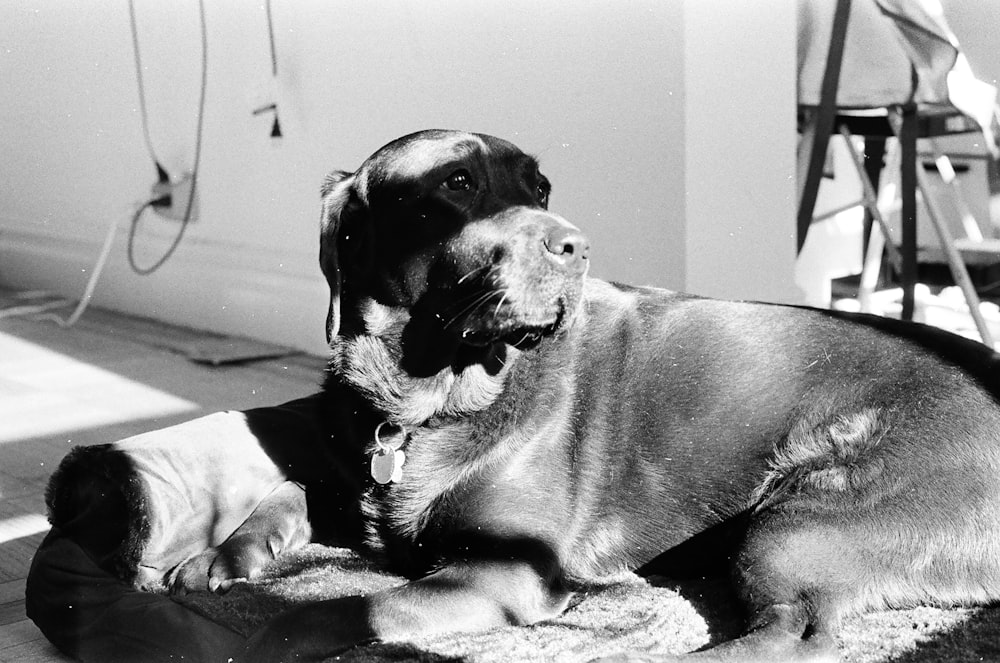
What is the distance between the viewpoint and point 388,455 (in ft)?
8.32

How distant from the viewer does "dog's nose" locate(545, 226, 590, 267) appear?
7.62ft

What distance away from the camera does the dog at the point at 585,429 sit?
2.23m

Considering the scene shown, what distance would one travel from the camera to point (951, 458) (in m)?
2.26

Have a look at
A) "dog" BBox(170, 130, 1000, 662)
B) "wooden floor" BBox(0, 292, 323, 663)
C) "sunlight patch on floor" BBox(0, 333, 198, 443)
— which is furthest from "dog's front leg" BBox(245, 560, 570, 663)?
"sunlight patch on floor" BBox(0, 333, 198, 443)

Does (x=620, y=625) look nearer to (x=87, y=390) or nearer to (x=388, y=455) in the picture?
(x=388, y=455)

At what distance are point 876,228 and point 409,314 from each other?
9.97 feet

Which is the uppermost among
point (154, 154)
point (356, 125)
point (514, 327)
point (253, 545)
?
point (356, 125)

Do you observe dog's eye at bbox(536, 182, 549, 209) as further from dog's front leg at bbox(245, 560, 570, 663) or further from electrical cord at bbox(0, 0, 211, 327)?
electrical cord at bbox(0, 0, 211, 327)

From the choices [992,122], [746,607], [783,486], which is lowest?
[746,607]

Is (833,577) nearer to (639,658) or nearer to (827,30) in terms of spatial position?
(639,658)

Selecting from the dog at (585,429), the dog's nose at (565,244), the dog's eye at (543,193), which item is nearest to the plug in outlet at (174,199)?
the dog at (585,429)

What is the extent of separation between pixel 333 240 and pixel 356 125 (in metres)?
2.13

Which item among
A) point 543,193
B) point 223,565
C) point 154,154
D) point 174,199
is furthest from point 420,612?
point 154,154

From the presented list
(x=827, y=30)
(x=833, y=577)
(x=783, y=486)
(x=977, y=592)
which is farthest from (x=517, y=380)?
(x=827, y=30)
